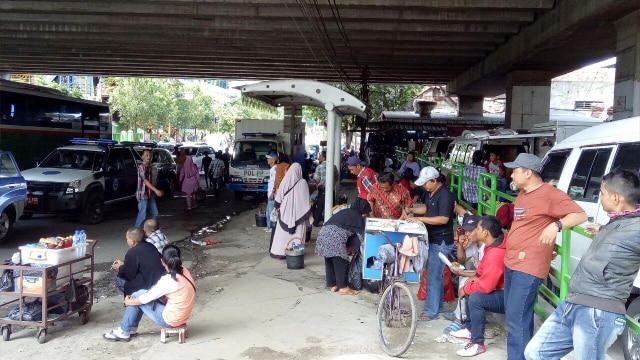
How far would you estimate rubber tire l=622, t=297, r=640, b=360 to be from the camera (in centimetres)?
418

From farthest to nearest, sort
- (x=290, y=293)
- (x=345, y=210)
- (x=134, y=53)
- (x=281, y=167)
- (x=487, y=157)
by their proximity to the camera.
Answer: (x=134, y=53) → (x=487, y=157) → (x=281, y=167) → (x=290, y=293) → (x=345, y=210)

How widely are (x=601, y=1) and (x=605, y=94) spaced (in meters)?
34.7

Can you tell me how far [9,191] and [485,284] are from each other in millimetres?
8316

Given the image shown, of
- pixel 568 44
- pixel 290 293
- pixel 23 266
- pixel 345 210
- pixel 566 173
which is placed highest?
pixel 568 44

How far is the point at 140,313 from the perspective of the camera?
17.7 ft

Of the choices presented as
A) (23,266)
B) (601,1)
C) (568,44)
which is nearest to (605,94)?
(568,44)

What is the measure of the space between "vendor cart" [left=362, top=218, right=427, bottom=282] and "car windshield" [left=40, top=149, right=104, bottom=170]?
9366 mm

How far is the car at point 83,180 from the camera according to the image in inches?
462

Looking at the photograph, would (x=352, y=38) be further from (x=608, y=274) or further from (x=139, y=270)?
(x=608, y=274)

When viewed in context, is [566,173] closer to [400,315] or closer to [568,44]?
[400,315]

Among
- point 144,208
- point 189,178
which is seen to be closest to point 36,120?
point 189,178

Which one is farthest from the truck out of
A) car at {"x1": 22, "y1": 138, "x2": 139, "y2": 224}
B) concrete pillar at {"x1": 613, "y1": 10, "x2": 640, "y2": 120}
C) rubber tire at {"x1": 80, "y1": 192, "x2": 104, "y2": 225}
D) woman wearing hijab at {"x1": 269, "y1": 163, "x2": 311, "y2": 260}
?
concrete pillar at {"x1": 613, "y1": 10, "x2": 640, "y2": 120}

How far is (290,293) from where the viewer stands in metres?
7.12

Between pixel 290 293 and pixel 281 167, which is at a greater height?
pixel 281 167
